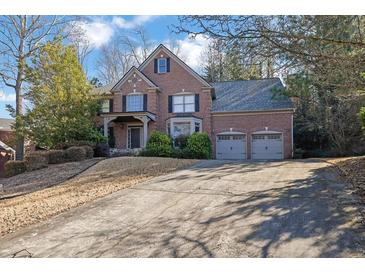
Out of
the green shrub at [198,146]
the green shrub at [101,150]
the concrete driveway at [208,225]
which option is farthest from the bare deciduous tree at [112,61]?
the concrete driveway at [208,225]

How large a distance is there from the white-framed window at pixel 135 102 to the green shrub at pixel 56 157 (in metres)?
6.82

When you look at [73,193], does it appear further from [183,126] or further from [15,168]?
[183,126]

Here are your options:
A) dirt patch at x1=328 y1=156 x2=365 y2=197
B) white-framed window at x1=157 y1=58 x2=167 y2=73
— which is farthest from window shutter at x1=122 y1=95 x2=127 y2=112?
dirt patch at x1=328 y1=156 x2=365 y2=197

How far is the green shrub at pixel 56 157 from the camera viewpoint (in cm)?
1666

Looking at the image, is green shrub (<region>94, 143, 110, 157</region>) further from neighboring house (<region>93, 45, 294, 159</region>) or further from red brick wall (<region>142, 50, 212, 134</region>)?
red brick wall (<region>142, 50, 212, 134</region>)

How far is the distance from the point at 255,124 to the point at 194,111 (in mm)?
4183

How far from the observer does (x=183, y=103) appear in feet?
71.8

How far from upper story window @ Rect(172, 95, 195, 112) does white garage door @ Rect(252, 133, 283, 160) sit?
15.5ft

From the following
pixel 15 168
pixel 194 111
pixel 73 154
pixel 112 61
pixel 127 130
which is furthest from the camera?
pixel 112 61

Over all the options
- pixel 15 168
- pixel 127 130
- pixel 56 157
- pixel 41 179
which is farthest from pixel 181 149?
pixel 15 168

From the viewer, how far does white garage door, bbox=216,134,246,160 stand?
20.6m

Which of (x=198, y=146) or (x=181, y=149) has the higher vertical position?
(x=198, y=146)

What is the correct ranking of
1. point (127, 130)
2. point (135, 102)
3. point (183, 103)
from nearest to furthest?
point (183, 103)
point (135, 102)
point (127, 130)
